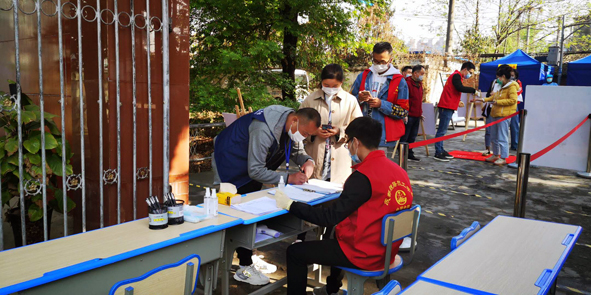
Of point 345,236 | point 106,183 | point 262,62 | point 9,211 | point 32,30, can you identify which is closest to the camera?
point 345,236

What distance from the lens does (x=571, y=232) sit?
2846mm

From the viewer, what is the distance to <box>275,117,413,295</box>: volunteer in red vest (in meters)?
2.71

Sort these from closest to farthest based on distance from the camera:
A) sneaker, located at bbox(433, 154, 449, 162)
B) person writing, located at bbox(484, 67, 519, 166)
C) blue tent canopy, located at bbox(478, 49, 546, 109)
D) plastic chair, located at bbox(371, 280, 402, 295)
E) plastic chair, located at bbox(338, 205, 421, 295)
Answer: plastic chair, located at bbox(371, 280, 402, 295) → plastic chair, located at bbox(338, 205, 421, 295) → person writing, located at bbox(484, 67, 519, 166) → sneaker, located at bbox(433, 154, 449, 162) → blue tent canopy, located at bbox(478, 49, 546, 109)

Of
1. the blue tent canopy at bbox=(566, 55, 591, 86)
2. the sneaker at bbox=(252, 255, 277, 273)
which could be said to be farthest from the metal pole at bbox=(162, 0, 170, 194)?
the blue tent canopy at bbox=(566, 55, 591, 86)

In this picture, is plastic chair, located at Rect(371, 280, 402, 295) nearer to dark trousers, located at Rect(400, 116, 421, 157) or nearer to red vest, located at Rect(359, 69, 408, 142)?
red vest, located at Rect(359, 69, 408, 142)

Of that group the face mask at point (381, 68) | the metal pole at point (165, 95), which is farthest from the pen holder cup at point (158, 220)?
the face mask at point (381, 68)

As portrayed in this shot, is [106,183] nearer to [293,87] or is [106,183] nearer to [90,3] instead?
[90,3]

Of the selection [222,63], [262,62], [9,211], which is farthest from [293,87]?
[9,211]

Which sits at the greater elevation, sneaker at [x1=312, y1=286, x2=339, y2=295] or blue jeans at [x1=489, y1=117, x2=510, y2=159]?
blue jeans at [x1=489, y1=117, x2=510, y2=159]

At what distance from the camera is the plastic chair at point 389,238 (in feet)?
8.75

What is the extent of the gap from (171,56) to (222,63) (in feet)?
12.1

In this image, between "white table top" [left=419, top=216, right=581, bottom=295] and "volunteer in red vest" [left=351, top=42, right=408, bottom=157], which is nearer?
"white table top" [left=419, top=216, right=581, bottom=295]

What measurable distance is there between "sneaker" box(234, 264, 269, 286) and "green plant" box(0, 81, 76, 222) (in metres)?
1.55

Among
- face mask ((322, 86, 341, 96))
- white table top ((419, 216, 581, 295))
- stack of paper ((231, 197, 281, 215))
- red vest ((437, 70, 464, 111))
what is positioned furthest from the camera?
red vest ((437, 70, 464, 111))
